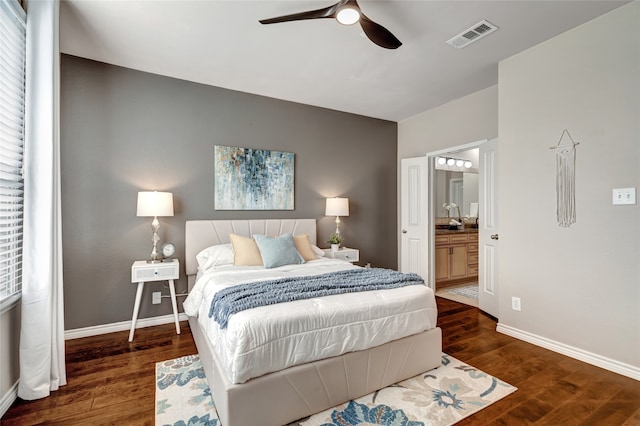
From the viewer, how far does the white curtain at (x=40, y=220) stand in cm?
195

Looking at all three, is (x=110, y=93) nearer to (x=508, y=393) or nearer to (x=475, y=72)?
(x=475, y=72)

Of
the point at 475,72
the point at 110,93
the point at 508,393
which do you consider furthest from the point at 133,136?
the point at 508,393

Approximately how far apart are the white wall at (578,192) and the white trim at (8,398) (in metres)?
4.00

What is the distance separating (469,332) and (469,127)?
8.35 ft

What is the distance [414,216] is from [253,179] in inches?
99.0

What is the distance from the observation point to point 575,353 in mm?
2523

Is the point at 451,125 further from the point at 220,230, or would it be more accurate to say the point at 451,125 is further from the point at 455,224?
the point at 220,230

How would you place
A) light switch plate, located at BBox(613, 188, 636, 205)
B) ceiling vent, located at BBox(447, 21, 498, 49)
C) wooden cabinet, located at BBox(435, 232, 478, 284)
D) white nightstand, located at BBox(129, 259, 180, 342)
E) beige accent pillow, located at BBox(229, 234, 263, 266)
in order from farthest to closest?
wooden cabinet, located at BBox(435, 232, 478, 284)
beige accent pillow, located at BBox(229, 234, 263, 266)
white nightstand, located at BBox(129, 259, 180, 342)
ceiling vent, located at BBox(447, 21, 498, 49)
light switch plate, located at BBox(613, 188, 636, 205)

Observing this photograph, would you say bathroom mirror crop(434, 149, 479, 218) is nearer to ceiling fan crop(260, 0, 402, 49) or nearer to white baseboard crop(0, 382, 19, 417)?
ceiling fan crop(260, 0, 402, 49)

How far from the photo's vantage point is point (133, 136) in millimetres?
3230

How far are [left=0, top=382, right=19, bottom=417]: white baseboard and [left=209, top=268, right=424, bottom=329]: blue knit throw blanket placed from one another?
1274 mm

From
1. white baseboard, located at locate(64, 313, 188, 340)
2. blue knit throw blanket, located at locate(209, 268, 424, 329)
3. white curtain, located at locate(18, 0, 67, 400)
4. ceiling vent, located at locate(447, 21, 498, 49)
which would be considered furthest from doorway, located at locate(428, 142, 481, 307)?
white curtain, located at locate(18, 0, 67, 400)

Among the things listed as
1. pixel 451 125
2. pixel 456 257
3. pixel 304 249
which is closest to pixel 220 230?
pixel 304 249

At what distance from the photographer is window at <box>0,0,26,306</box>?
189cm
